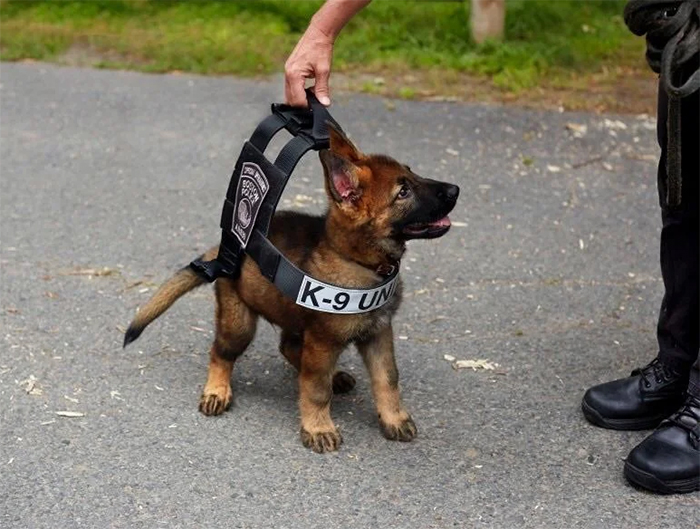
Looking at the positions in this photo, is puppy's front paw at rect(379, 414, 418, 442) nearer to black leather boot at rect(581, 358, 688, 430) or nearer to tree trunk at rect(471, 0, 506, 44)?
black leather boot at rect(581, 358, 688, 430)

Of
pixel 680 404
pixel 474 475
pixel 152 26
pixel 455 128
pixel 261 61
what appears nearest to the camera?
pixel 474 475

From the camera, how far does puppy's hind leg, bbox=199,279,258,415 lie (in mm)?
4168

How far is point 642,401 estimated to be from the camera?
4086mm

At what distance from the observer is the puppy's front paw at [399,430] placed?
402 centimetres

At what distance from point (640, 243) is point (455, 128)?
1.75 metres

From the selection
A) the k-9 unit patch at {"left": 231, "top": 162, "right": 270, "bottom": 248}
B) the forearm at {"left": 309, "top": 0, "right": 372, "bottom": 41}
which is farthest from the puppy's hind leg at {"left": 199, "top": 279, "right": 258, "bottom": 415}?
the forearm at {"left": 309, "top": 0, "right": 372, "bottom": 41}

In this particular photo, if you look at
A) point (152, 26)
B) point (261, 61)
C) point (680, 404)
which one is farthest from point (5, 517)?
point (152, 26)

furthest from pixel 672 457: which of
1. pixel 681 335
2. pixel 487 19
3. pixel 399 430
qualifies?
pixel 487 19

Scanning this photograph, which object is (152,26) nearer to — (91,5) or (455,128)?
(91,5)

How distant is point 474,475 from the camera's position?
3.80 meters

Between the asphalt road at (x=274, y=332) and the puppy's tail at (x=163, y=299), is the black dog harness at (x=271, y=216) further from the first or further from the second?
the asphalt road at (x=274, y=332)

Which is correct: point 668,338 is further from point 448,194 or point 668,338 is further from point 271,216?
point 271,216

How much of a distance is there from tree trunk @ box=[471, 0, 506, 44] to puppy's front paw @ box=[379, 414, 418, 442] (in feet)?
15.3

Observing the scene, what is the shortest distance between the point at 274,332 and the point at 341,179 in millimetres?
1245
